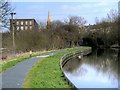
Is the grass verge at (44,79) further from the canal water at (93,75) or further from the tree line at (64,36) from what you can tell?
the tree line at (64,36)

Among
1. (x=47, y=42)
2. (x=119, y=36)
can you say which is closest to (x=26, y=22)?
(x=119, y=36)

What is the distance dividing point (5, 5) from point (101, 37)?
57.6 meters

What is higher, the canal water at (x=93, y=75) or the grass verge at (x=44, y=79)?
the grass verge at (x=44, y=79)

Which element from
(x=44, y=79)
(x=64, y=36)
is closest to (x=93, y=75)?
(x=44, y=79)

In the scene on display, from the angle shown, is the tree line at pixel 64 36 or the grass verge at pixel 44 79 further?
the tree line at pixel 64 36

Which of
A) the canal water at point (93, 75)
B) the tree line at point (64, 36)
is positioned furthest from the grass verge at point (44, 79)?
the tree line at point (64, 36)

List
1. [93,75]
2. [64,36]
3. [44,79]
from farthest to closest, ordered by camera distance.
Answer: [64,36] < [93,75] < [44,79]

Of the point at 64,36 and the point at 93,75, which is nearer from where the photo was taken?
the point at 93,75

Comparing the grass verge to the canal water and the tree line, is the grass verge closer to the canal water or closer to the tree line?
the canal water

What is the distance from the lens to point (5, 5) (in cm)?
3222

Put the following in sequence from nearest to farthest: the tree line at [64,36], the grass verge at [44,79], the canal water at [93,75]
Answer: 1. the grass verge at [44,79]
2. the canal water at [93,75]
3. the tree line at [64,36]

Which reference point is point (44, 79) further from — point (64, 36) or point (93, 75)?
point (64, 36)

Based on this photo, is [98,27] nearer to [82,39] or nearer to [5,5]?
[82,39]

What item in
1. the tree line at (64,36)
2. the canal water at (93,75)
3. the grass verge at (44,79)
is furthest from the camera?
the tree line at (64,36)
